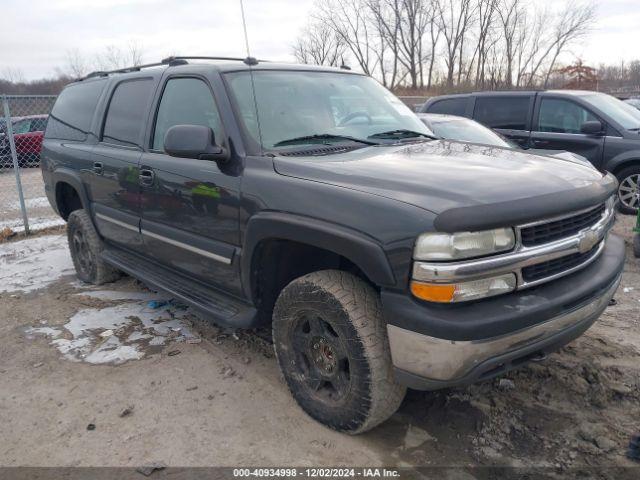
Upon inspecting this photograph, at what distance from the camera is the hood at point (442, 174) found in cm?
235

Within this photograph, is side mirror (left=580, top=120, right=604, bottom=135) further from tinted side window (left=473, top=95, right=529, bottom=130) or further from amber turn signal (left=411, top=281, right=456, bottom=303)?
amber turn signal (left=411, top=281, right=456, bottom=303)

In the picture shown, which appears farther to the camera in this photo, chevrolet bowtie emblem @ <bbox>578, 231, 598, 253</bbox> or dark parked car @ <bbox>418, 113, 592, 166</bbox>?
dark parked car @ <bbox>418, 113, 592, 166</bbox>

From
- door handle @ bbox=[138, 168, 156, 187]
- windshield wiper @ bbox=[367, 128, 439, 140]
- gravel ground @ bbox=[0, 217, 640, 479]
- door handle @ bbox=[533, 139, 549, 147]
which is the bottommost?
gravel ground @ bbox=[0, 217, 640, 479]

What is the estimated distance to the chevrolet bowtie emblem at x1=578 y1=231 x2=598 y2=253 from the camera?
261cm

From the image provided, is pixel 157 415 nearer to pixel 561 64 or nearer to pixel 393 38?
pixel 561 64

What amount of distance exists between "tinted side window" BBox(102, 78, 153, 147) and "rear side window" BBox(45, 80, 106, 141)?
416mm

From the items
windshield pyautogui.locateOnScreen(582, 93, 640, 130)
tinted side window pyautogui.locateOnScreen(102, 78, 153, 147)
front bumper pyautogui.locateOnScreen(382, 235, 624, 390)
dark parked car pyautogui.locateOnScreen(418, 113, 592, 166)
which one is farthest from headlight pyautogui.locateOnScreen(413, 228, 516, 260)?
windshield pyautogui.locateOnScreen(582, 93, 640, 130)

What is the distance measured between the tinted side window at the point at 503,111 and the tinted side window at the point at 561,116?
0.27 metres

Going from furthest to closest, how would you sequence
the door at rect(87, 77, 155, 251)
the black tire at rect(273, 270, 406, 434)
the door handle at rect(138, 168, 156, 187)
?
the door at rect(87, 77, 155, 251) < the door handle at rect(138, 168, 156, 187) < the black tire at rect(273, 270, 406, 434)

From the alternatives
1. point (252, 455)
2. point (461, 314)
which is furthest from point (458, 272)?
point (252, 455)

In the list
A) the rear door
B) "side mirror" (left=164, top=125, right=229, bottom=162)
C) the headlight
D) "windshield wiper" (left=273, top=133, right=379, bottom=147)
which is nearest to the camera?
the headlight

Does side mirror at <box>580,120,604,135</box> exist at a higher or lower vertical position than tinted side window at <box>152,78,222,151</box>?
lower

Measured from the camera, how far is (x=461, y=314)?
2.24 metres

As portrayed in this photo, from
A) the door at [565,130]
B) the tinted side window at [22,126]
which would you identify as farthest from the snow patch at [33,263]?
the tinted side window at [22,126]
